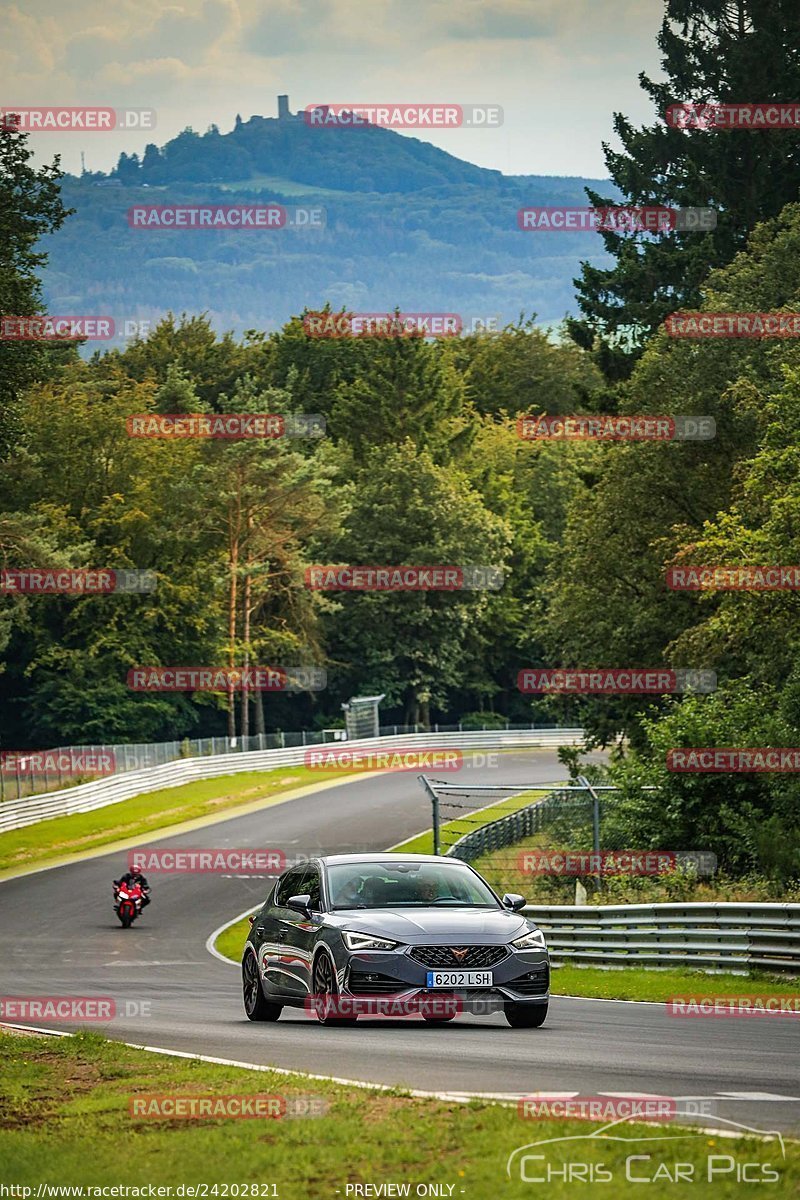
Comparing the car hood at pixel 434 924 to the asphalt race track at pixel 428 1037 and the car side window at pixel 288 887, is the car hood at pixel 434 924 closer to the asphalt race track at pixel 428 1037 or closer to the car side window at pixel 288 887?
the asphalt race track at pixel 428 1037

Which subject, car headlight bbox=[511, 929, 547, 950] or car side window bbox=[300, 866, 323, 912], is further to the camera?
car side window bbox=[300, 866, 323, 912]

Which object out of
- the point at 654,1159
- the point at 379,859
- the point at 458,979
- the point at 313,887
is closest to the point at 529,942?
the point at 458,979

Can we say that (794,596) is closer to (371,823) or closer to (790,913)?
(790,913)

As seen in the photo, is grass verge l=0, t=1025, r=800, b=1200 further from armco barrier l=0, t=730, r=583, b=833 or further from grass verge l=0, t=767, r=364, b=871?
armco barrier l=0, t=730, r=583, b=833

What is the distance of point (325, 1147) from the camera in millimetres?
8305

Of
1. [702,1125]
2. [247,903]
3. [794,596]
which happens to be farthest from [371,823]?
[702,1125]

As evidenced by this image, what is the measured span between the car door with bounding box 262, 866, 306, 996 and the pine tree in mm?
40449

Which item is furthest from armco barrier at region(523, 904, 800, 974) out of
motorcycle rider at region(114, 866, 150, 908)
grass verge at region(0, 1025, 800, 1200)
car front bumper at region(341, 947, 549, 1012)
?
motorcycle rider at region(114, 866, 150, 908)

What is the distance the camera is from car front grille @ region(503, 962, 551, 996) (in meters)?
15.0

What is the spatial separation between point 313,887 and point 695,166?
143 feet

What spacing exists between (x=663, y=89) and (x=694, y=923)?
43713 mm

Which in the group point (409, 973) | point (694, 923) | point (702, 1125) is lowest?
point (694, 923)

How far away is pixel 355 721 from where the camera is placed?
89.0 meters

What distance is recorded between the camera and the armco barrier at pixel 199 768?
56.3 m
